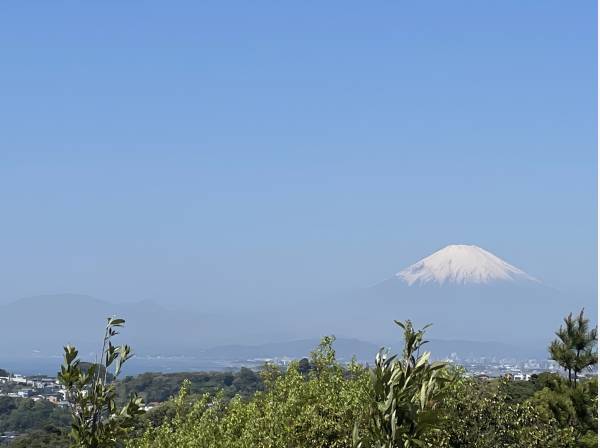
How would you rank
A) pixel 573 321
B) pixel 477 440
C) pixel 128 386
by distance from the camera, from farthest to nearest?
pixel 128 386
pixel 573 321
pixel 477 440

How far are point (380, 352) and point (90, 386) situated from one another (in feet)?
9.41

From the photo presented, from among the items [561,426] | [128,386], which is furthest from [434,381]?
[128,386]

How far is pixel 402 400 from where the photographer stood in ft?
26.2

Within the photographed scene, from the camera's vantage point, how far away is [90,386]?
9.76 m

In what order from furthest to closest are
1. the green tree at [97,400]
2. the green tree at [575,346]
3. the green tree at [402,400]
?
the green tree at [575,346], the green tree at [97,400], the green tree at [402,400]

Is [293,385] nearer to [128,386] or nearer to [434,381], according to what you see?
[434,381]

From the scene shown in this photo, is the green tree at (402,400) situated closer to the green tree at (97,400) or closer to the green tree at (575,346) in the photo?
the green tree at (97,400)

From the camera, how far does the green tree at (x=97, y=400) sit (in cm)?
955

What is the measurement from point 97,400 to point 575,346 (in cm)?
2206

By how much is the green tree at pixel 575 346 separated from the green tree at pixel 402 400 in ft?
72.4

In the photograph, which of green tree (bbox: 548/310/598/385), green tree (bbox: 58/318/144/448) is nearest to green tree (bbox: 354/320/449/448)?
green tree (bbox: 58/318/144/448)

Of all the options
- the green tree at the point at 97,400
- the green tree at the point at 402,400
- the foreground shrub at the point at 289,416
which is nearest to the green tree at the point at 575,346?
the foreground shrub at the point at 289,416

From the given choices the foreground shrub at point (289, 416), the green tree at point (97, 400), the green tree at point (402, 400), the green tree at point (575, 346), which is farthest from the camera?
the green tree at point (575, 346)

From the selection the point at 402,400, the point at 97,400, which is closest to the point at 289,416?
the point at 97,400
